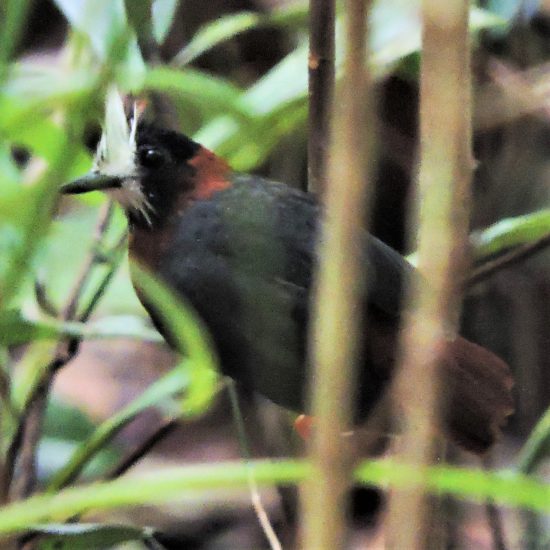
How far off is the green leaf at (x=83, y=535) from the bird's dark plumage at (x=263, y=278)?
0.24m

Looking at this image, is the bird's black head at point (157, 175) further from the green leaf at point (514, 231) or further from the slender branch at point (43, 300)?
the green leaf at point (514, 231)

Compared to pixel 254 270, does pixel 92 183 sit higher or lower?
higher

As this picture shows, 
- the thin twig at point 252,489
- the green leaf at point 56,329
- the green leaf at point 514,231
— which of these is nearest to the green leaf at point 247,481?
the thin twig at point 252,489

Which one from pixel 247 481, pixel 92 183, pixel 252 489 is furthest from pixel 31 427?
pixel 247 481

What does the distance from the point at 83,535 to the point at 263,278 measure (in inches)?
13.6

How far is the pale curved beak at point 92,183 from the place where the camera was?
3.37 ft

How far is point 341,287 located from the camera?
32 centimetres

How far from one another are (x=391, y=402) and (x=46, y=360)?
0.75 m

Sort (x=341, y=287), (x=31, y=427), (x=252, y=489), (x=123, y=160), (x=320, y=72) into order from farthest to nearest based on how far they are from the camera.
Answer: (x=123, y=160)
(x=31, y=427)
(x=320, y=72)
(x=252, y=489)
(x=341, y=287)

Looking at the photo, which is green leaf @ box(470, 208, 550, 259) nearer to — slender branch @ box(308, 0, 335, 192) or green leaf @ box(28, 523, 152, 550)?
slender branch @ box(308, 0, 335, 192)

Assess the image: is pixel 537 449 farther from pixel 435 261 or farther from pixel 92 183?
pixel 435 261

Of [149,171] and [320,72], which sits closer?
[320,72]

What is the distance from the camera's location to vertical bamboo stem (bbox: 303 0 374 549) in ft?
1.04

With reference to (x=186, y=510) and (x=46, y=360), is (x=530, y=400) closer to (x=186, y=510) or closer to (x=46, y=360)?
(x=186, y=510)
